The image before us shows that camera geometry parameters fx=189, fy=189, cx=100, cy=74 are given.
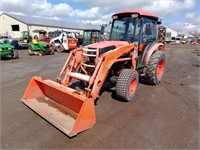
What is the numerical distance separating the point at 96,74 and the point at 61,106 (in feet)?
3.55

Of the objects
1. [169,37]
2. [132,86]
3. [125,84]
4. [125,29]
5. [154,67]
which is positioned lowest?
[132,86]

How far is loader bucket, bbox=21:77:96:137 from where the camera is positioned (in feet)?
11.3

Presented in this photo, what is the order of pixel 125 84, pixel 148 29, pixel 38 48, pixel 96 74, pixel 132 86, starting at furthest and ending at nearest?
pixel 38 48
pixel 148 29
pixel 132 86
pixel 125 84
pixel 96 74

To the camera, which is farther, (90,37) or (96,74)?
(90,37)

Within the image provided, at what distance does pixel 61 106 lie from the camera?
4289 millimetres

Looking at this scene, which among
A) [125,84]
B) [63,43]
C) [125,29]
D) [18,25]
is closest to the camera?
[125,84]

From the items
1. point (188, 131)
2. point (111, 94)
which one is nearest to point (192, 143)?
point (188, 131)

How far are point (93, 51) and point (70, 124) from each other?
198cm

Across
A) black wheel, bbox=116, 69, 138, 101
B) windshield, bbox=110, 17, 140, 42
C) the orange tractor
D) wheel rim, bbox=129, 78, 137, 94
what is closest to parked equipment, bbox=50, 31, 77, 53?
the orange tractor

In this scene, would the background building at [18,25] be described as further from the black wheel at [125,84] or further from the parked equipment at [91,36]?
the black wheel at [125,84]

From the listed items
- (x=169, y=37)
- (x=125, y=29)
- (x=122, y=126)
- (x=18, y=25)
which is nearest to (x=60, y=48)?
(x=125, y=29)

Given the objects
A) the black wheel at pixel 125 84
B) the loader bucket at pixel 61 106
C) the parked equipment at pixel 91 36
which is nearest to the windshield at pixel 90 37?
the parked equipment at pixel 91 36

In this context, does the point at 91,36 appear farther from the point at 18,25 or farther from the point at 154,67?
the point at 18,25

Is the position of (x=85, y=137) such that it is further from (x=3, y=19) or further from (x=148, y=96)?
(x=3, y=19)
